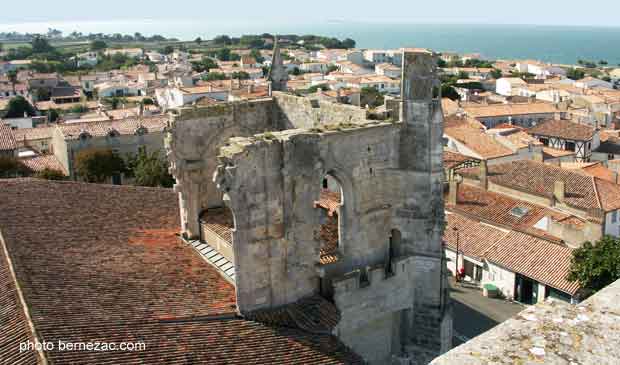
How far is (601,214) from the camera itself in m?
31.3

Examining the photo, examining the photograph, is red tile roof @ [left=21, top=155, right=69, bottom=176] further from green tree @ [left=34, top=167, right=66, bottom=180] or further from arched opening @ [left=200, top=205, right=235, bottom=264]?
arched opening @ [left=200, top=205, right=235, bottom=264]

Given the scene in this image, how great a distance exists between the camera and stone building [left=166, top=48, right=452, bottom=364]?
569 inches

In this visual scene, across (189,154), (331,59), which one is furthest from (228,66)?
(189,154)

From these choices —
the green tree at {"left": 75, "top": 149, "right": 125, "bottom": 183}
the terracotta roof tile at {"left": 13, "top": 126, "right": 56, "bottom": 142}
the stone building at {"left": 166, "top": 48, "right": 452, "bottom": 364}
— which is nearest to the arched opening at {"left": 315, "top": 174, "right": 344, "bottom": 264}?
the stone building at {"left": 166, "top": 48, "right": 452, "bottom": 364}

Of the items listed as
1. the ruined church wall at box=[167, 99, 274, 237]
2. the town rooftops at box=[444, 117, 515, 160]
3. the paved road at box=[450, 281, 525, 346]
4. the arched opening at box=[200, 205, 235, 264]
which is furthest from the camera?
the town rooftops at box=[444, 117, 515, 160]

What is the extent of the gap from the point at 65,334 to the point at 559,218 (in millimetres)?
28125

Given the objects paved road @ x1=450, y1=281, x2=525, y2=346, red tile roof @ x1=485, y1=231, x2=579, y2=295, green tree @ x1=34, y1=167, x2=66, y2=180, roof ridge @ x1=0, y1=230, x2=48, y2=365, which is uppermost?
roof ridge @ x1=0, y1=230, x2=48, y2=365

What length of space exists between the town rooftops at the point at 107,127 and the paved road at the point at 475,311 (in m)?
26.2

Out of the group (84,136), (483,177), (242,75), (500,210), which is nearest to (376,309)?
(500,210)

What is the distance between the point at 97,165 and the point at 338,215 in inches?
1209

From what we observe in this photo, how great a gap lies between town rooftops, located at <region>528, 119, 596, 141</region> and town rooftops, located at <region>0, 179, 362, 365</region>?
46.6 metres

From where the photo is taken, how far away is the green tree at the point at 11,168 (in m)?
40.0

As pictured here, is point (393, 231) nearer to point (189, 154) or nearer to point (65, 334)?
point (189, 154)

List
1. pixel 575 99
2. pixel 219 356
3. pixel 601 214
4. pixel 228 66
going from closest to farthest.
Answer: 1. pixel 219 356
2. pixel 601 214
3. pixel 575 99
4. pixel 228 66
